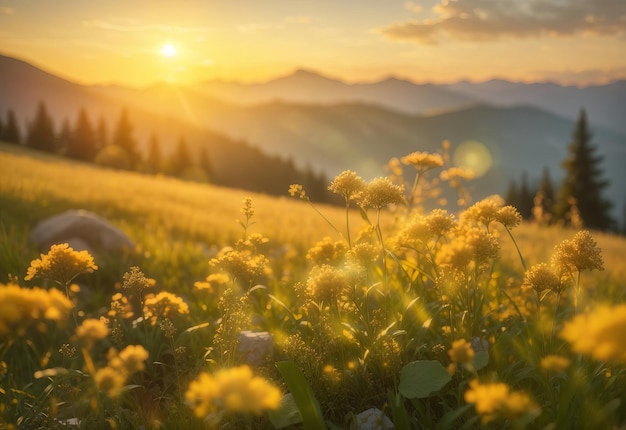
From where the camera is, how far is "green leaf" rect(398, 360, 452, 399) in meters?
2.71

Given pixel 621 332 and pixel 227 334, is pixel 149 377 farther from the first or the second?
pixel 621 332

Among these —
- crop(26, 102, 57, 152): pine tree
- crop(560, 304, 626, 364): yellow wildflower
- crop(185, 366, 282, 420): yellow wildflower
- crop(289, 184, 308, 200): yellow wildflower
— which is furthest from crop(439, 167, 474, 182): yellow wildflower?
crop(26, 102, 57, 152): pine tree

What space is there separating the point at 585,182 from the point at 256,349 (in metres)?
49.8

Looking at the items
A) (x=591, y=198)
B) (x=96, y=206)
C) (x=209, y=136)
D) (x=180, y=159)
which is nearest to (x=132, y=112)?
(x=209, y=136)

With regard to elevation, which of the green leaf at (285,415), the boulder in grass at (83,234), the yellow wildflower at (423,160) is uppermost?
the yellow wildflower at (423,160)

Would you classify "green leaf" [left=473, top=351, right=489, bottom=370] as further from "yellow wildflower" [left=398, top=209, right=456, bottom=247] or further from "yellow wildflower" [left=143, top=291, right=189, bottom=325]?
"yellow wildflower" [left=143, top=291, right=189, bottom=325]

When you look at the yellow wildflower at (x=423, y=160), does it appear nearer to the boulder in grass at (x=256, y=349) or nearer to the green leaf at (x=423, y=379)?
the green leaf at (x=423, y=379)

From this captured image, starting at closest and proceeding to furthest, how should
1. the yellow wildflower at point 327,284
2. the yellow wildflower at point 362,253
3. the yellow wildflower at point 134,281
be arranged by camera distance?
the yellow wildflower at point 327,284 < the yellow wildflower at point 134,281 < the yellow wildflower at point 362,253

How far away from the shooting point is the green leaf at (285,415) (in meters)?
2.61

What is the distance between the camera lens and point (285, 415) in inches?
105

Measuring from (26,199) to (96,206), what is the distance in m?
1.65

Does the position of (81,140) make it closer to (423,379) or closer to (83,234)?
(83,234)

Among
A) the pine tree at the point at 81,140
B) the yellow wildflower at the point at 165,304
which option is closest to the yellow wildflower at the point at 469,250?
the yellow wildflower at the point at 165,304

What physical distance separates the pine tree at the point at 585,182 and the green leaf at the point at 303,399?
4795cm
